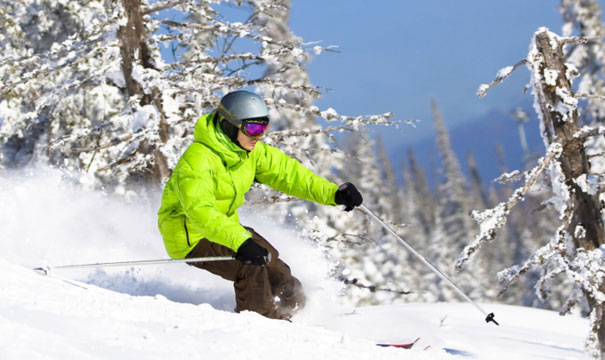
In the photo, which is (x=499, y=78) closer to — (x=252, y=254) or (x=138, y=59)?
(x=252, y=254)

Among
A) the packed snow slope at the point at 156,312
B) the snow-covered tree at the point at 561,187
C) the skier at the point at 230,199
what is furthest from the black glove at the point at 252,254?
the snow-covered tree at the point at 561,187

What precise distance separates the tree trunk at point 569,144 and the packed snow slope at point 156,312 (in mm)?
1626

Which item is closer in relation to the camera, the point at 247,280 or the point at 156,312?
the point at 156,312

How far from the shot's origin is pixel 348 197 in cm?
659

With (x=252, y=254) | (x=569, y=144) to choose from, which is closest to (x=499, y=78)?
(x=569, y=144)

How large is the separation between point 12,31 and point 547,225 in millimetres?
57191

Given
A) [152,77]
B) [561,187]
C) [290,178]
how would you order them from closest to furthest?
[290,178]
[561,187]
[152,77]

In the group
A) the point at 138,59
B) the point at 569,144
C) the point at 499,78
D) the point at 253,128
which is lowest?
the point at 253,128

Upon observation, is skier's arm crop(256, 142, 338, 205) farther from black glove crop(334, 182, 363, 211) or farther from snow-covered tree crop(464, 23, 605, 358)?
snow-covered tree crop(464, 23, 605, 358)

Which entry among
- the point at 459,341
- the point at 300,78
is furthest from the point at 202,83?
the point at 300,78

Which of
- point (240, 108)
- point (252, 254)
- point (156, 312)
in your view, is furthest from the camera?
point (240, 108)

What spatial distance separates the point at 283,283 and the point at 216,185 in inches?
56.1

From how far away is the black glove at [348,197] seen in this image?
6586 millimetres

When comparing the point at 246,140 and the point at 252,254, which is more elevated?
the point at 246,140
